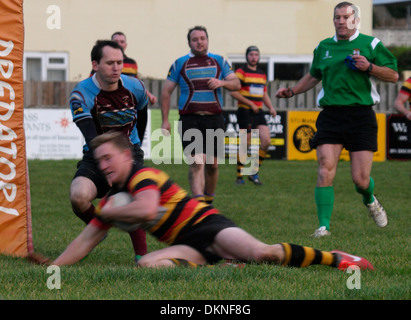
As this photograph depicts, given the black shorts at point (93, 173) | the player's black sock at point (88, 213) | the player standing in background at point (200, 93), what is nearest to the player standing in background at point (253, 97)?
the player standing in background at point (200, 93)

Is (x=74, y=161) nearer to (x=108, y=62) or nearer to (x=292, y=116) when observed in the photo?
(x=292, y=116)

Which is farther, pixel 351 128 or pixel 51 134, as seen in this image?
pixel 51 134

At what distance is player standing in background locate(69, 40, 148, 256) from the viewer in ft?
21.8

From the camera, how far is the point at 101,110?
6918mm

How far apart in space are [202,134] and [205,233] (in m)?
4.51

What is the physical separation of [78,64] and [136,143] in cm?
1950

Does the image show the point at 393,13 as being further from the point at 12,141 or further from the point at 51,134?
the point at 12,141

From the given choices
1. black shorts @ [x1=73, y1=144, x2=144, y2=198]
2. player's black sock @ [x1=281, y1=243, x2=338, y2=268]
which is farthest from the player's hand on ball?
player's black sock @ [x1=281, y1=243, x2=338, y2=268]

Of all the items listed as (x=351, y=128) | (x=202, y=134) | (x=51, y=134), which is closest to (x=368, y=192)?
(x=351, y=128)

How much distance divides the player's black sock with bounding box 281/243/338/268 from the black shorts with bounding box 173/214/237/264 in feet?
1.47

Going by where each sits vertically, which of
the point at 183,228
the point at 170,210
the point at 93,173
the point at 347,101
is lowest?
the point at 183,228

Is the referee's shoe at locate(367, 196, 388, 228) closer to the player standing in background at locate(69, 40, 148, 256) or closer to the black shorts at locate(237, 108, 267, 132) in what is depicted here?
the player standing in background at locate(69, 40, 148, 256)

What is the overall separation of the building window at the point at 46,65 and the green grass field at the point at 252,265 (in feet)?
38.9
